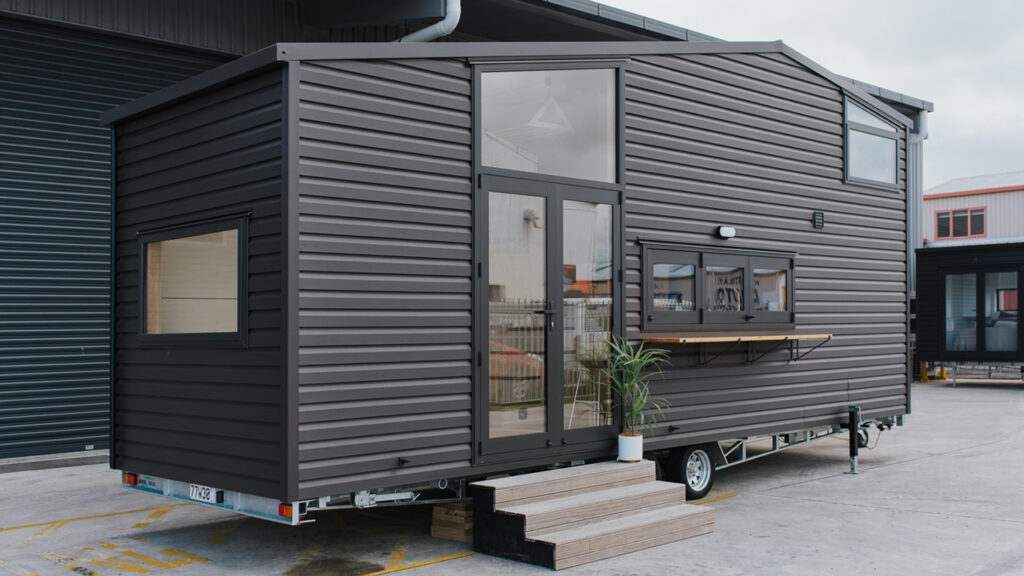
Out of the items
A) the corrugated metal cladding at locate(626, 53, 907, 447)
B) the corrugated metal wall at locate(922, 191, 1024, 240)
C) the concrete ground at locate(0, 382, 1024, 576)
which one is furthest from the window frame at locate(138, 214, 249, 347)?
the corrugated metal wall at locate(922, 191, 1024, 240)

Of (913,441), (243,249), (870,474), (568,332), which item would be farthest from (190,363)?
(913,441)

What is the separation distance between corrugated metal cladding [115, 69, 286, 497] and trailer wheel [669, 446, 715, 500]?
11.6 feet

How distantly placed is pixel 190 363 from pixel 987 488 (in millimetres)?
6690

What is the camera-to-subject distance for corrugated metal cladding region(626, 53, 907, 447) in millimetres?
7160

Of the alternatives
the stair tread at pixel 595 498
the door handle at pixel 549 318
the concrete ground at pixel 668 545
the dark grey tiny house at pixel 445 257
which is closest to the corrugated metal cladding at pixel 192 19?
the dark grey tiny house at pixel 445 257

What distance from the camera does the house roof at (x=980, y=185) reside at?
2897 centimetres

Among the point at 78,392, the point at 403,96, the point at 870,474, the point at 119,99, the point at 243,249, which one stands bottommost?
the point at 870,474

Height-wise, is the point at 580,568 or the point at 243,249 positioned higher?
the point at 243,249

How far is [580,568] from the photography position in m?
5.23

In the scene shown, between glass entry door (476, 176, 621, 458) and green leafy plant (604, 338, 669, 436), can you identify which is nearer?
glass entry door (476, 176, 621, 458)

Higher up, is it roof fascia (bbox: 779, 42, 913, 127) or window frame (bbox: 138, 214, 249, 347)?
roof fascia (bbox: 779, 42, 913, 127)

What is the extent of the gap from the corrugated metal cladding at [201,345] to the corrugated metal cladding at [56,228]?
3.78m

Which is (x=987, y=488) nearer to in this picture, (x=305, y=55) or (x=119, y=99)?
(x=305, y=55)

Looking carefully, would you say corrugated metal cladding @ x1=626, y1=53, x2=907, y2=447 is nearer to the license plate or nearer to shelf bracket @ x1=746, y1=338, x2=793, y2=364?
shelf bracket @ x1=746, y1=338, x2=793, y2=364
